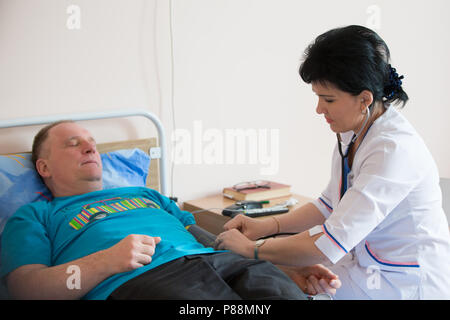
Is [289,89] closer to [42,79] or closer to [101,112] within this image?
[101,112]

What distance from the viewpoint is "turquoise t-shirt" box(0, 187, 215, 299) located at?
1.31 meters

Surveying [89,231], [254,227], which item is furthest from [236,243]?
[89,231]

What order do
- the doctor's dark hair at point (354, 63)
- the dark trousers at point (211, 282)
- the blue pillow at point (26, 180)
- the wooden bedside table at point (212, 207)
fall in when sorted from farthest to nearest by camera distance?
the wooden bedside table at point (212, 207)
the blue pillow at point (26, 180)
the doctor's dark hair at point (354, 63)
the dark trousers at point (211, 282)

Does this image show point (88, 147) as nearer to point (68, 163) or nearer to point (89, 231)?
point (68, 163)

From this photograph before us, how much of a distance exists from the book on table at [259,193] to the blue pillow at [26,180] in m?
0.57

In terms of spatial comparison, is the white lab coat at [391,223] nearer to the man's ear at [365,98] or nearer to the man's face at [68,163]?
the man's ear at [365,98]

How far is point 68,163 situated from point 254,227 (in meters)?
0.69

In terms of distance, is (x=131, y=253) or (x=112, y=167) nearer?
(x=131, y=253)

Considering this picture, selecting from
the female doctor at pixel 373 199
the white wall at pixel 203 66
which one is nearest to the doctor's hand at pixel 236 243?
the female doctor at pixel 373 199

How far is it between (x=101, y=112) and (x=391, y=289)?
1.30 metres

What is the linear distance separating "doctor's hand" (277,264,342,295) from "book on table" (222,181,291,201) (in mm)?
748

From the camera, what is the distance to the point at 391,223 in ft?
4.41

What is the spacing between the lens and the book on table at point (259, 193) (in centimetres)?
224

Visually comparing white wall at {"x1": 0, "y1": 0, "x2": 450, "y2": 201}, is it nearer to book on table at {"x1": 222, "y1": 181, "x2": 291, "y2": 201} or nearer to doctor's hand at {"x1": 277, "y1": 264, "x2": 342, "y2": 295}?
book on table at {"x1": 222, "y1": 181, "x2": 291, "y2": 201}
